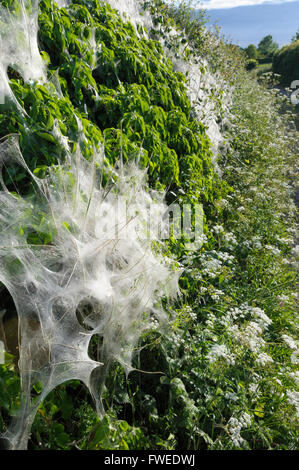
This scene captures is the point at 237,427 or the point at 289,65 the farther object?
the point at 289,65

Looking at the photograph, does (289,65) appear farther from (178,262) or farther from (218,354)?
(218,354)

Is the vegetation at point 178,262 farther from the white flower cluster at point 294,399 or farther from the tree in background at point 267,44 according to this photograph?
the tree in background at point 267,44

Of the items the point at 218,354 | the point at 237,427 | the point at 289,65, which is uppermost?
the point at 289,65

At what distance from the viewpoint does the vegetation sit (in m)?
1.99

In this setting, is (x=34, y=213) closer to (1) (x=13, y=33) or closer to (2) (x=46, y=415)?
(2) (x=46, y=415)

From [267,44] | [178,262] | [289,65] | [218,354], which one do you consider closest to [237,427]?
→ [218,354]

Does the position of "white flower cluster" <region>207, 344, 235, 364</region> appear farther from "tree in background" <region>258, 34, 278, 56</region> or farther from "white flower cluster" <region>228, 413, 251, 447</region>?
"tree in background" <region>258, 34, 278, 56</region>

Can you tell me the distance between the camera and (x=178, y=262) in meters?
3.06

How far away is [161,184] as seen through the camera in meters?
3.57

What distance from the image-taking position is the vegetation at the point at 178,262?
199 centimetres

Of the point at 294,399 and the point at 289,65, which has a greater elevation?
the point at 289,65

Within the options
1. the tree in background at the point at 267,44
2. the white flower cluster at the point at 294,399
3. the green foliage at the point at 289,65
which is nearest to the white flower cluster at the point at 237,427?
the white flower cluster at the point at 294,399

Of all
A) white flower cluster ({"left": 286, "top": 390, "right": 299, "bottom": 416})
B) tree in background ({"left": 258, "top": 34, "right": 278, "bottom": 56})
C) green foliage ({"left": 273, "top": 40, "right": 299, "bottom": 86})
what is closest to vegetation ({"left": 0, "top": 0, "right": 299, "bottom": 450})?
white flower cluster ({"left": 286, "top": 390, "right": 299, "bottom": 416})

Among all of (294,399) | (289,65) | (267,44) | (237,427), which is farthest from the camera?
(267,44)
